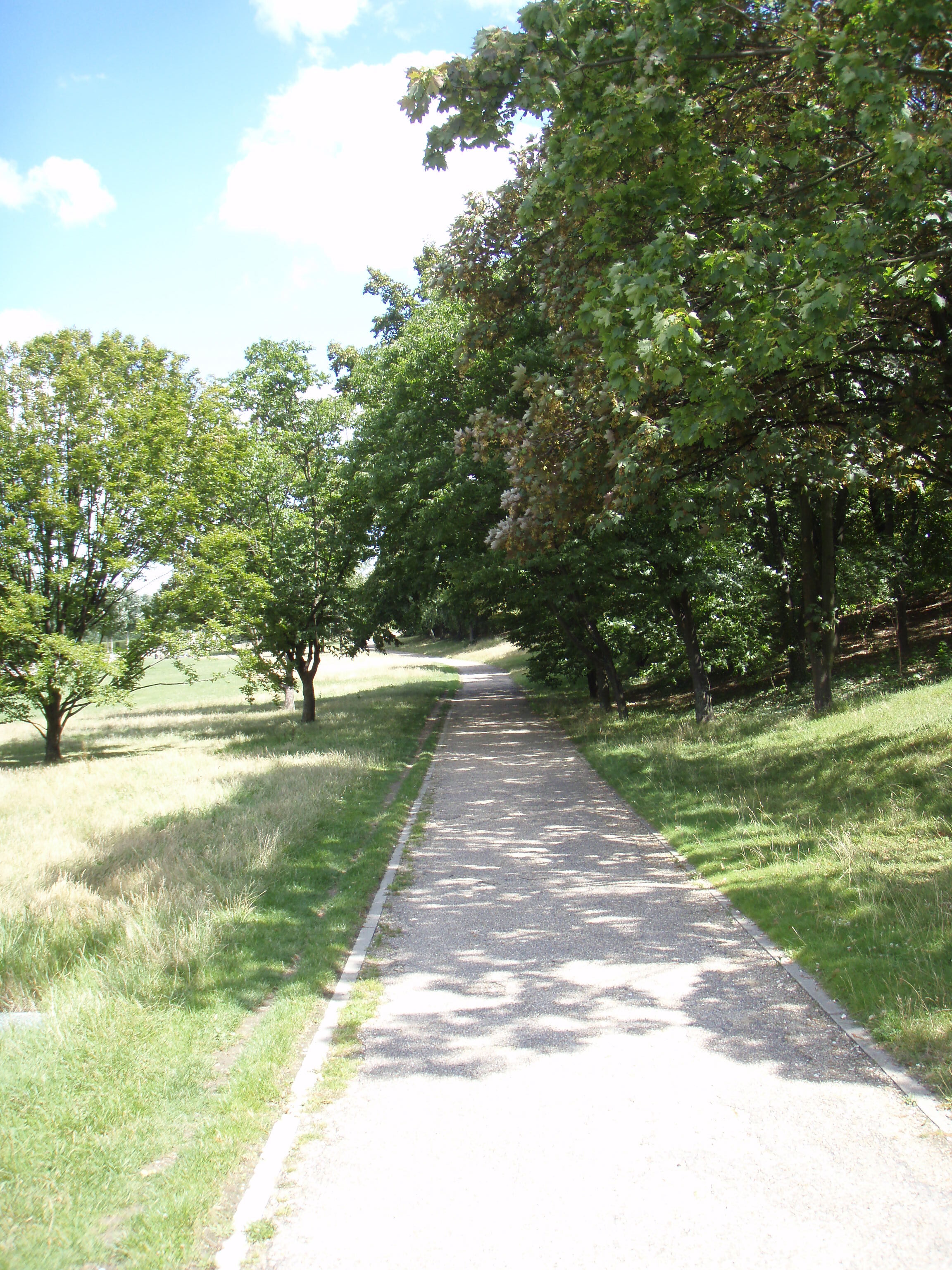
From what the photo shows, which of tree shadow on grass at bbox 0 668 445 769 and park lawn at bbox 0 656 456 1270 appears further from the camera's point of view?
tree shadow on grass at bbox 0 668 445 769

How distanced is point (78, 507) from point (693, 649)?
41.9ft

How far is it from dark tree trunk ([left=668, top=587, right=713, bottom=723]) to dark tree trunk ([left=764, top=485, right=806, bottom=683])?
10.5 feet

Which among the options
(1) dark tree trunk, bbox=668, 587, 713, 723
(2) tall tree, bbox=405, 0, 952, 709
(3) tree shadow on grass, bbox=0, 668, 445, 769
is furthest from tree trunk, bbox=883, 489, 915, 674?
(3) tree shadow on grass, bbox=0, 668, 445, 769

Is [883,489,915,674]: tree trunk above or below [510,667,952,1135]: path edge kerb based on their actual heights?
above

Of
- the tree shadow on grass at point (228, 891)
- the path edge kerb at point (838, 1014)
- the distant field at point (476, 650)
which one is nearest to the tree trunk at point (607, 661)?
the tree shadow on grass at point (228, 891)

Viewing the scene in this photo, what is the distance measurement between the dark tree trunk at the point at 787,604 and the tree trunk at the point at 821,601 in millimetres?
4205

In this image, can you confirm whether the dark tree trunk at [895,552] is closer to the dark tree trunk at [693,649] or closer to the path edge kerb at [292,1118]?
the dark tree trunk at [693,649]

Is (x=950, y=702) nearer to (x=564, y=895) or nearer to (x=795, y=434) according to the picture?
(x=795, y=434)

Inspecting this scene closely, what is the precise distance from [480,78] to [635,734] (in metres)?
11.9

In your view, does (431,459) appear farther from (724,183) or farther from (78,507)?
(724,183)

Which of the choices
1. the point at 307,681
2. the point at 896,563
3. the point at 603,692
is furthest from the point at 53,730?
the point at 896,563

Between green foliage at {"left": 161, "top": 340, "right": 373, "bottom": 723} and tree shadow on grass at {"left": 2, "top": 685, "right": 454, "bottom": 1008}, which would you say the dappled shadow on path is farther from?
green foliage at {"left": 161, "top": 340, "right": 373, "bottom": 723}

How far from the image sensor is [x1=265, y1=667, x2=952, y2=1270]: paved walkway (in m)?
3.04

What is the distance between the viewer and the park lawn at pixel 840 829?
4926 mm
